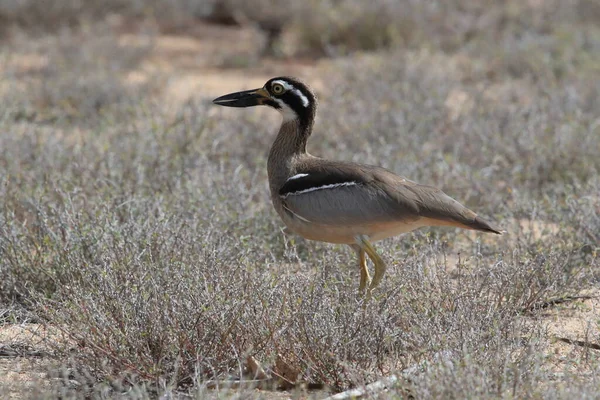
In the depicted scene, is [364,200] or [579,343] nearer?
[579,343]

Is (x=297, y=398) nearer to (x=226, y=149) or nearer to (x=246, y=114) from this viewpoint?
(x=226, y=149)

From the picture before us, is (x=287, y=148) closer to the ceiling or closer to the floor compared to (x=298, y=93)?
closer to the floor

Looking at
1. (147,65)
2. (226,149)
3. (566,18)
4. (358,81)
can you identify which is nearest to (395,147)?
(226,149)

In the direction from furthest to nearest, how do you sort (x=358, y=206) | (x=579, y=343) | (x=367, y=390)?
(x=358, y=206) < (x=579, y=343) < (x=367, y=390)

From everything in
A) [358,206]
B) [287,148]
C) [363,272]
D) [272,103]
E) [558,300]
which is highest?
[272,103]

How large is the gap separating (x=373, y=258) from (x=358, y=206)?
27cm

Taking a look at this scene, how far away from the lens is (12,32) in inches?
437

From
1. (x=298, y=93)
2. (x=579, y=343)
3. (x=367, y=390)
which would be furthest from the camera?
(x=298, y=93)

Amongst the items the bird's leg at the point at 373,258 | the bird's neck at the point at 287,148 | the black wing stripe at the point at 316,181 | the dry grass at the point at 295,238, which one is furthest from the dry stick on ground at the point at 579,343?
the bird's neck at the point at 287,148

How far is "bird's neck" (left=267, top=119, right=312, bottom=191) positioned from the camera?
4.67m

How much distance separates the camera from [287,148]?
4730mm

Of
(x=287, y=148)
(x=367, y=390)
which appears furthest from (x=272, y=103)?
(x=367, y=390)

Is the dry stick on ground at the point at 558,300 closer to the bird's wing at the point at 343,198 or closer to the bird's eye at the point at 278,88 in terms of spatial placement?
the bird's wing at the point at 343,198

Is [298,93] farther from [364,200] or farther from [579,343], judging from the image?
[579,343]
